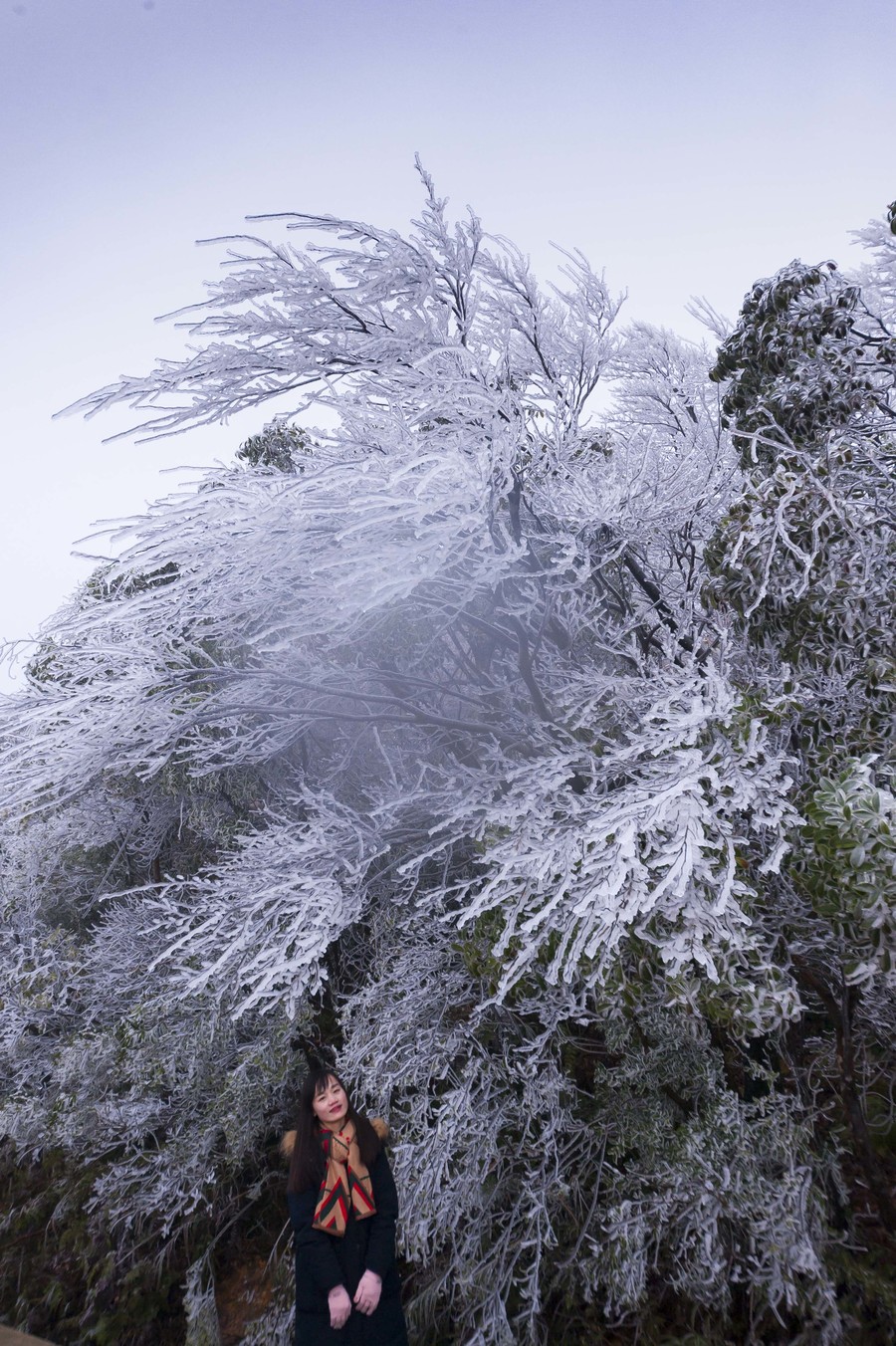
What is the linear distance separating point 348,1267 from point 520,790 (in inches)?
82.6

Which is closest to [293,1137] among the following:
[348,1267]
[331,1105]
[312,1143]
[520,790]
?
[312,1143]

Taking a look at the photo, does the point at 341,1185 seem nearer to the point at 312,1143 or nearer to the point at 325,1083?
the point at 312,1143

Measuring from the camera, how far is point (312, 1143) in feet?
8.82

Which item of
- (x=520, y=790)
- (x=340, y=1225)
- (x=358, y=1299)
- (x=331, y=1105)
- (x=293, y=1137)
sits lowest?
(x=358, y=1299)

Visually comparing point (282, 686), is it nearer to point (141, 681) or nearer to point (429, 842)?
point (141, 681)

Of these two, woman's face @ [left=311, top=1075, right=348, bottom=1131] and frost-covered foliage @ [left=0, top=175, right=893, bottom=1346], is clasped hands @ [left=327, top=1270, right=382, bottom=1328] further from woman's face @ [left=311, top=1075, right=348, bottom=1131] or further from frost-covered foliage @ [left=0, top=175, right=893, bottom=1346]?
frost-covered foliage @ [left=0, top=175, right=893, bottom=1346]

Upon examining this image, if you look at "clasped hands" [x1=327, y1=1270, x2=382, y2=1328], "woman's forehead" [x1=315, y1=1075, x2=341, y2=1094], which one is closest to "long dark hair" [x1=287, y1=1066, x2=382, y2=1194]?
"woman's forehead" [x1=315, y1=1075, x2=341, y2=1094]

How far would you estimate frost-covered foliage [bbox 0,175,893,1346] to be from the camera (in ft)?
10.2

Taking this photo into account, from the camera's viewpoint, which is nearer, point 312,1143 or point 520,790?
point 312,1143

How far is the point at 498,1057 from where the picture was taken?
4.68 meters

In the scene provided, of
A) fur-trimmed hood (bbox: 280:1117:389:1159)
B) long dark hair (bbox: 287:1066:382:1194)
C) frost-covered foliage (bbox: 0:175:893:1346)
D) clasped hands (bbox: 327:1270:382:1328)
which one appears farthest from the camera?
frost-covered foliage (bbox: 0:175:893:1346)

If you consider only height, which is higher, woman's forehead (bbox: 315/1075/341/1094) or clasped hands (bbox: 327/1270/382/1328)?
woman's forehead (bbox: 315/1075/341/1094)

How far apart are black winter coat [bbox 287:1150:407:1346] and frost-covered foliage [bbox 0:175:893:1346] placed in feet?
3.28

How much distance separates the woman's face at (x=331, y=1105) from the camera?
2701 mm
